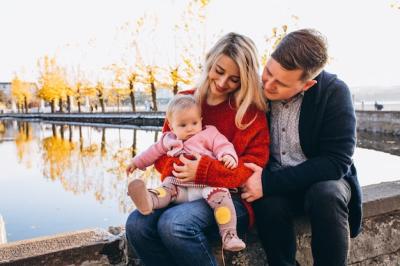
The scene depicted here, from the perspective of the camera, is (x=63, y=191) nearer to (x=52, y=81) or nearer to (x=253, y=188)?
(x=253, y=188)

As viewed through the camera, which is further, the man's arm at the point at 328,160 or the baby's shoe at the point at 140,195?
the man's arm at the point at 328,160

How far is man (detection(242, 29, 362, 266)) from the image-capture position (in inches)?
74.1

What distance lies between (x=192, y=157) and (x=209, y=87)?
0.43 metres

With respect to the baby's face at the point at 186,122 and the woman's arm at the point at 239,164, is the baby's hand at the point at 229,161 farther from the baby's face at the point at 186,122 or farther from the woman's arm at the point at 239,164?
the baby's face at the point at 186,122

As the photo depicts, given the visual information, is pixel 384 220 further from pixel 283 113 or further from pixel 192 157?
pixel 192 157

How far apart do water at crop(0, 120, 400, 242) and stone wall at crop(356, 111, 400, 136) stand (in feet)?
22.0

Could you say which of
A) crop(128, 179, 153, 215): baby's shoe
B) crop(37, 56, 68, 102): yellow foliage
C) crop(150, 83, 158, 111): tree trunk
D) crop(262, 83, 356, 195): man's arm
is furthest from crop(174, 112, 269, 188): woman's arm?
crop(37, 56, 68, 102): yellow foliage

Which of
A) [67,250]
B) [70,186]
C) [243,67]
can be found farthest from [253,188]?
[70,186]

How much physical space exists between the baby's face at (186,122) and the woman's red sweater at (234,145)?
0.13 metres

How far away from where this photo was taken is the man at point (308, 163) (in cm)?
188

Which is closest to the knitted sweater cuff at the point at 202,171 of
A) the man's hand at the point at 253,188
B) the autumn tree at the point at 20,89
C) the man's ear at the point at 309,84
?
the man's hand at the point at 253,188

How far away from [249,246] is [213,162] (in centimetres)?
48

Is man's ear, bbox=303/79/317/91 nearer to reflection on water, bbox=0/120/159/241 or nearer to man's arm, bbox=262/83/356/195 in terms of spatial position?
man's arm, bbox=262/83/356/195

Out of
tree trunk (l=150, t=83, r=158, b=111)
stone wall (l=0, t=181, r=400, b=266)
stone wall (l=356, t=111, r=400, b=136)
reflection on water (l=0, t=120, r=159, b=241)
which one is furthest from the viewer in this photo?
tree trunk (l=150, t=83, r=158, b=111)
